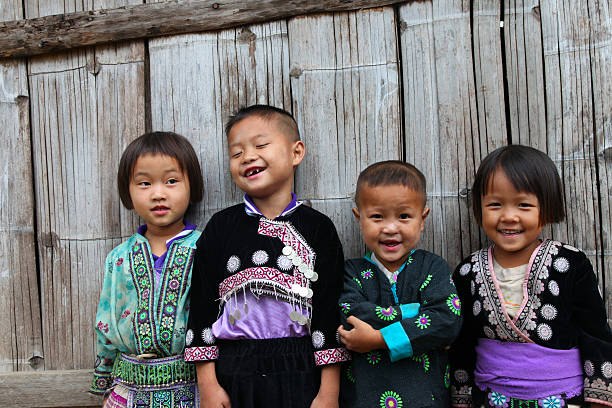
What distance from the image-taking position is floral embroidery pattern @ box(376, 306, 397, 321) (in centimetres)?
218

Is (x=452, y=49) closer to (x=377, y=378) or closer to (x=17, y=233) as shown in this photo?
(x=377, y=378)

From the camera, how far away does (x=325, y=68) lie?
2.80 meters

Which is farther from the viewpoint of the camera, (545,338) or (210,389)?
(210,389)

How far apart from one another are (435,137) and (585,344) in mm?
1171

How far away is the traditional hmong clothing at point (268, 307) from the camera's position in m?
2.29

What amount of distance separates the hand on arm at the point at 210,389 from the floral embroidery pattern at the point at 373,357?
0.65 m

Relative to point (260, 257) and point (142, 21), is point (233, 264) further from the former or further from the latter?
point (142, 21)

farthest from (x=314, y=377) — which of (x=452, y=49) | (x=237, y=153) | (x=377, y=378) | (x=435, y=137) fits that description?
(x=452, y=49)

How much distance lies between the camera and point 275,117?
2574 mm

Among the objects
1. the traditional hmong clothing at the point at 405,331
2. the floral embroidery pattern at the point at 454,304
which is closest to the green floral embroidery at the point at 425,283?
the traditional hmong clothing at the point at 405,331

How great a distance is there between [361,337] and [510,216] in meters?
0.82

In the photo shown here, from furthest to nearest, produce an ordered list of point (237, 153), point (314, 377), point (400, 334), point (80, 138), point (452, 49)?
point (80, 138) → point (452, 49) → point (237, 153) → point (314, 377) → point (400, 334)

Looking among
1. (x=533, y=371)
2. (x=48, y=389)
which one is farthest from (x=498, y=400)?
(x=48, y=389)

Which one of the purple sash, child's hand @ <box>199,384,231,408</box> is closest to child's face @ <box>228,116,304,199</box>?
child's hand @ <box>199,384,231,408</box>
